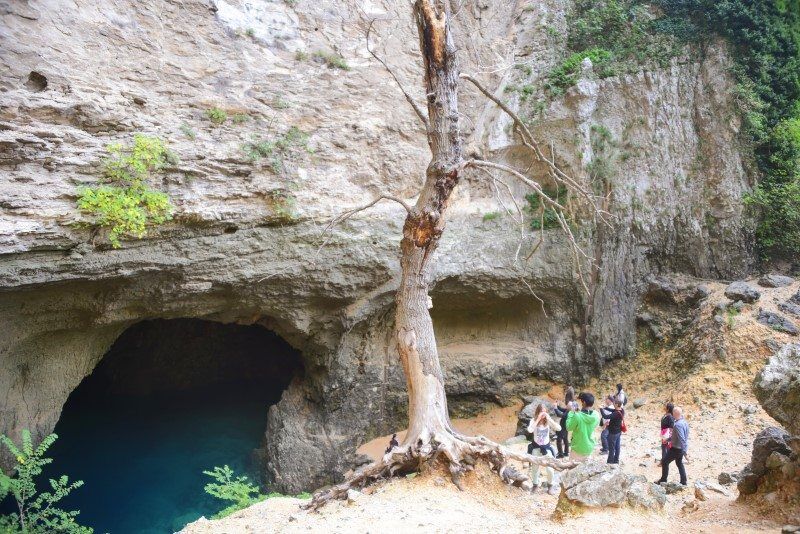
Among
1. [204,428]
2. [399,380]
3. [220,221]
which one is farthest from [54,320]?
[399,380]

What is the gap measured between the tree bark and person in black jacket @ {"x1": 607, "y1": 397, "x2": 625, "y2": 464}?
2.35m

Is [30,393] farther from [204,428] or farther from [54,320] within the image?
[204,428]

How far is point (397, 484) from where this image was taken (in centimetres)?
628

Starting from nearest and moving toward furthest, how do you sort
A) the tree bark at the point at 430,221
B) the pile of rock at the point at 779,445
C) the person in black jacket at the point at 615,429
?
the pile of rock at the point at 779,445 < the tree bark at the point at 430,221 < the person in black jacket at the point at 615,429

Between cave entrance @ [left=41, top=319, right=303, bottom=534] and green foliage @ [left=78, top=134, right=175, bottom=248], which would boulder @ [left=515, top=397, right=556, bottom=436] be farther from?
green foliage @ [left=78, top=134, right=175, bottom=248]

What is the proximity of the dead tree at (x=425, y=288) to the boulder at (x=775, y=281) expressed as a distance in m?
6.75

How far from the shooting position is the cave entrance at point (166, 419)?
31.1ft

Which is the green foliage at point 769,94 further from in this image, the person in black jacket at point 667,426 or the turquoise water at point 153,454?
the turquoise water at point 153,454

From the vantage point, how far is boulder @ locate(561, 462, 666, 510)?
5.39 meters

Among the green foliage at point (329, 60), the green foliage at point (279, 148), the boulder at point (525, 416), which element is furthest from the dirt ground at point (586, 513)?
the green foliage at point (329, 60)

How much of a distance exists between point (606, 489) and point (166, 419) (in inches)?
410

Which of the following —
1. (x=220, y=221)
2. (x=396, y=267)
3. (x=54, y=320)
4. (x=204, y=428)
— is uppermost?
(x=220, y=221)

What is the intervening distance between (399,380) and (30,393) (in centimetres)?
635

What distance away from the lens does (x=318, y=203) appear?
9492 millimetres
